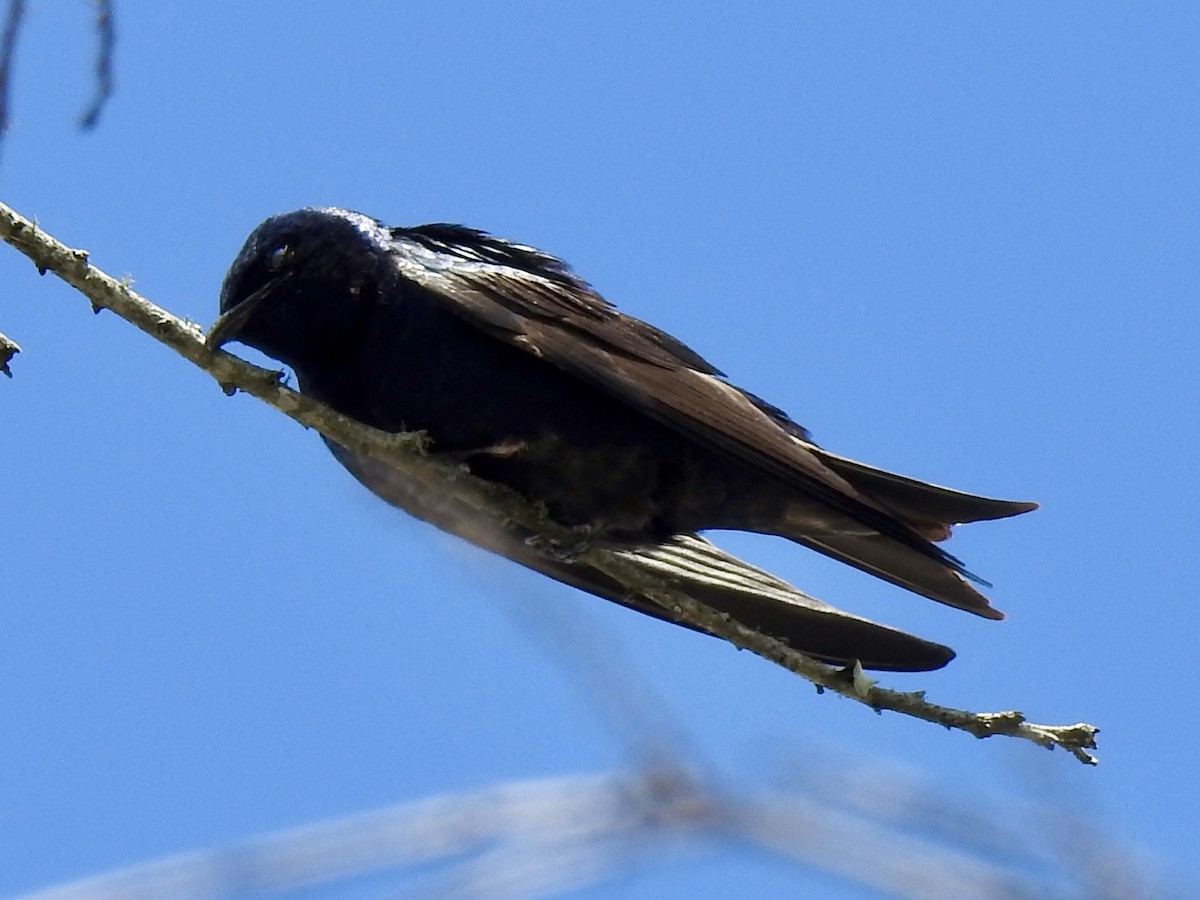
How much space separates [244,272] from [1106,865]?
9.85ft

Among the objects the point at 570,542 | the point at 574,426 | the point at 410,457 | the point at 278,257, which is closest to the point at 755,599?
the point at 570,542

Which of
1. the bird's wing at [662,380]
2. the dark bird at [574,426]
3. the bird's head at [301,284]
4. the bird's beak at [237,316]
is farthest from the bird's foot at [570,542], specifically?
the bird's beak at [237,316]

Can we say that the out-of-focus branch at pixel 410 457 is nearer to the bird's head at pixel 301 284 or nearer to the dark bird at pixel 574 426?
the dark bird at pixel 574 426

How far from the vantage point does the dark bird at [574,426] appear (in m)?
3.82

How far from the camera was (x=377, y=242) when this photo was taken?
13.4 ft

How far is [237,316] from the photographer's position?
3838mm

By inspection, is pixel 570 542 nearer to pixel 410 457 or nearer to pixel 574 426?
pixel 574 426

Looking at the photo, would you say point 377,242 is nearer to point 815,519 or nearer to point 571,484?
point 571,484

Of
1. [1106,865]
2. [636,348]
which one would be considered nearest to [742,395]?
[636,348]

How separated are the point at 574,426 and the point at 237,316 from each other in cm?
86

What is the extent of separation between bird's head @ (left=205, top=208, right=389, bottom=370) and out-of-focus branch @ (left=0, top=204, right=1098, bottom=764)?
0.52 meters

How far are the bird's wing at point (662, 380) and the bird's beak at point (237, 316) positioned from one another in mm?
334

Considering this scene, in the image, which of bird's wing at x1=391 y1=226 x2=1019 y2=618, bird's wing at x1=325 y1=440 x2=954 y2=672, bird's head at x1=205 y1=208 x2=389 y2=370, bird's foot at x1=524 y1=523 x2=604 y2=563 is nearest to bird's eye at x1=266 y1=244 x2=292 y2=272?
bird's head at x1=205 y1=208 x2=389 y2=370

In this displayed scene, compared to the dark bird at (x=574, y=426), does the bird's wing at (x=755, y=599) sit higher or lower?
lower
